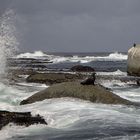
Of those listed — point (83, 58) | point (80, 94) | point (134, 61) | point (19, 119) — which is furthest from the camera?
point (83, 58)

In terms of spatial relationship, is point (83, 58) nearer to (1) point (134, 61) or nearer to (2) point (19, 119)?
(1) point (134, 61)

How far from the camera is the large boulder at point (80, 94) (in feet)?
56.3

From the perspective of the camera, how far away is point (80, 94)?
56.9 ft

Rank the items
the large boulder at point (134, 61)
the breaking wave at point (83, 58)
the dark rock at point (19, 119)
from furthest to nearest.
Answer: the breaking wave at point (83, 58) → the large boulder at point (134, 61) → the dark rock at point (19, 119)

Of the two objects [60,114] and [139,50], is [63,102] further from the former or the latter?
[139,50]

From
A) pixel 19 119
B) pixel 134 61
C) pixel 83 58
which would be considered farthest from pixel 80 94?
pixel 83 58

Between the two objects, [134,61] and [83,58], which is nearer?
[134,61]

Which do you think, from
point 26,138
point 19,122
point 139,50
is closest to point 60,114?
point 19,122

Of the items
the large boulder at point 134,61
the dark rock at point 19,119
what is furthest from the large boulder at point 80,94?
the large boulder at point 134,61

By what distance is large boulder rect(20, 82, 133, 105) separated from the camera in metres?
17.2

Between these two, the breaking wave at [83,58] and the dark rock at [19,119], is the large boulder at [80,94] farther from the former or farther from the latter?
the breaking wave at [83,58]

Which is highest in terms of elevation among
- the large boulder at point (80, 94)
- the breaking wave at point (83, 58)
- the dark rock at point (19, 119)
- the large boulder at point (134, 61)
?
the breaking wave at point (83, 58)

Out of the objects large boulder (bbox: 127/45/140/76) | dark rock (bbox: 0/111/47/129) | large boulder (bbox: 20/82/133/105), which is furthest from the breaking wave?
dark rock (bbox: 0/111/47/129)

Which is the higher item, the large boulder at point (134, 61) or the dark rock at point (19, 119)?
the large boulder at point (134, 61)
